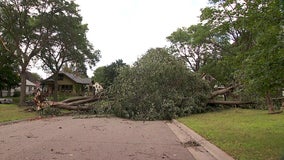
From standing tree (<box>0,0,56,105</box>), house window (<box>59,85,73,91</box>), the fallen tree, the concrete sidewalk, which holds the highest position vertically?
standing tree (<box>0,0,56,105</box>)

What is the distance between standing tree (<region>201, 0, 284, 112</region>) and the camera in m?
7.91

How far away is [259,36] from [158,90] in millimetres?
15785

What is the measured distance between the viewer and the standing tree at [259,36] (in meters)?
7.91

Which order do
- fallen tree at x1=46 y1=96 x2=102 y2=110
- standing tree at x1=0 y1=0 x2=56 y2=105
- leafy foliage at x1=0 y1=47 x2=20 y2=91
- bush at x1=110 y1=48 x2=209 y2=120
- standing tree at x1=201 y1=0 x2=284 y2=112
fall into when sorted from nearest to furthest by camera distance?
standing tree at x1=201 y1=0 x2=284 y2=112
bush at x1=110 y1=48 x2=209 y2=120
fallen tree at x1=46 y1=96 x2=102 y2=110
standing tree at x1=0 y1=0 x2=56 y2=105
leafy foliage at x1=0 y1=47 x2=20 y2=91

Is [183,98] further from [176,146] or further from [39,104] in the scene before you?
[176,146]

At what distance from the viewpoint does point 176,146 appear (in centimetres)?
1047

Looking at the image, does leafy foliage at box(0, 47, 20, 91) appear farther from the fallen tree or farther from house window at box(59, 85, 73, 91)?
house window at box(59, 85, 73, 91)

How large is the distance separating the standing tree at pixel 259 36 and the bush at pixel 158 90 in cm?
1380

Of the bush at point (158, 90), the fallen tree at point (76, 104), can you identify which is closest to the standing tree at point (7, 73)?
the fallen tree at point (76, 104)

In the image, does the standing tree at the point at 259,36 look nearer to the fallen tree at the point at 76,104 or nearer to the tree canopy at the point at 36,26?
the fallen tree at the point at 76,104

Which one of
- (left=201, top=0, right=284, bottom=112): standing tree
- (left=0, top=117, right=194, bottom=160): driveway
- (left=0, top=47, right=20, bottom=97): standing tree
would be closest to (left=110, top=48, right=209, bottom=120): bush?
(left=0, top=117, right=194, bottom=160): driveway

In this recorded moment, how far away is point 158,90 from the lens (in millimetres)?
24062

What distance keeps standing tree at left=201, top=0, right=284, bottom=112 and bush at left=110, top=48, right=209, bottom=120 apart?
13802mm

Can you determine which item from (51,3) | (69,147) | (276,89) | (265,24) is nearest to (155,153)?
(69,147)
